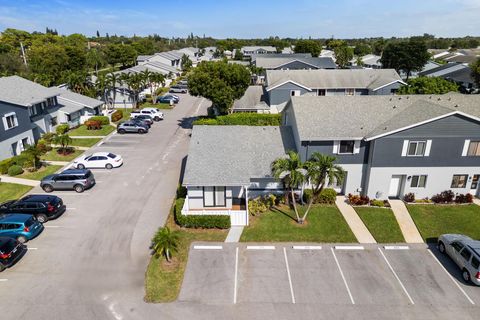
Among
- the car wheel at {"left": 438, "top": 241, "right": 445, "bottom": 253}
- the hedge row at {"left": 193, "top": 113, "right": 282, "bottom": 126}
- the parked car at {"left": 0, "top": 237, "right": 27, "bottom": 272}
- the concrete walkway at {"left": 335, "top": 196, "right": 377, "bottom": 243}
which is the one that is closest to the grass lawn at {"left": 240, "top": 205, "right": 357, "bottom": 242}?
the concrete walkway at {"left": 335, "top": 196, "right": 377, "bottom": 243}

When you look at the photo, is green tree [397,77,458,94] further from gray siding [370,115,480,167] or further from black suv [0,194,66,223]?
black suv [0,194,66,223]

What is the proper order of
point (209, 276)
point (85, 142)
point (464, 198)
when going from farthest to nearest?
point (85, 142)
point (464, 198)
point (209, 276)

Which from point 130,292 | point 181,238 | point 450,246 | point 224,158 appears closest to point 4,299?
point 130,292

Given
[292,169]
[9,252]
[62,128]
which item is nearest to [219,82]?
[62,128]

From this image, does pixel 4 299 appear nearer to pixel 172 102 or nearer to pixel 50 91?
pixel 50 91

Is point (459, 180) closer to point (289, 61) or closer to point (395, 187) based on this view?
point (395, 187)

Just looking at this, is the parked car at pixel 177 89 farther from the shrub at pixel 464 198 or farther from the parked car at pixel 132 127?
the shrub at pixel 464 198
